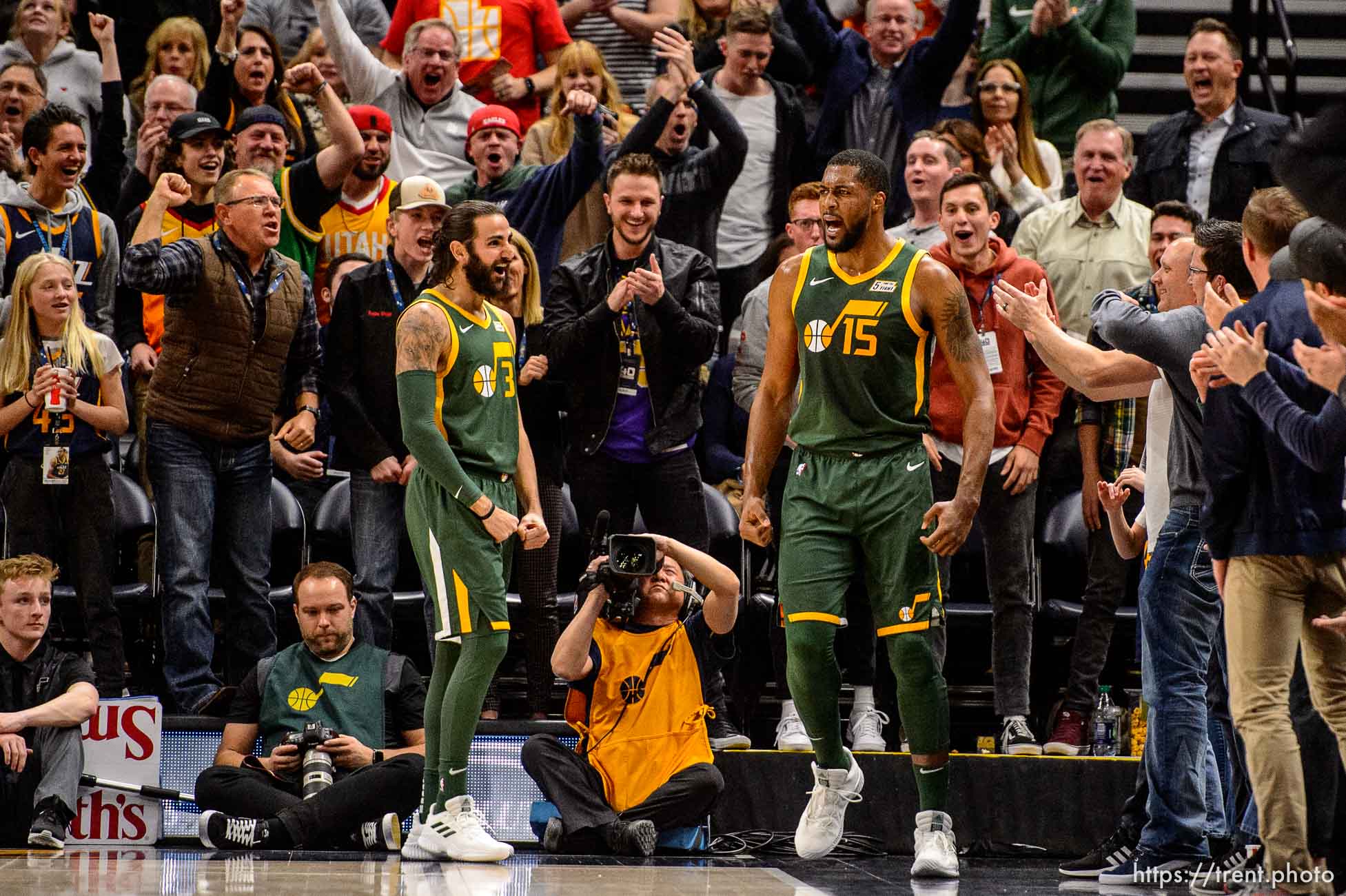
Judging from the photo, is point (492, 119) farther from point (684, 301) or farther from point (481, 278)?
point (481, 278)

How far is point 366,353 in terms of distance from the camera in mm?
7820

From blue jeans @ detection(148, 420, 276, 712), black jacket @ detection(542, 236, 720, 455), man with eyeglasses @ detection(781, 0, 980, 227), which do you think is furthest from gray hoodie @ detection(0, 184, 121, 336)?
man with eyeglasses @ detection(781, 0, 980, 227)

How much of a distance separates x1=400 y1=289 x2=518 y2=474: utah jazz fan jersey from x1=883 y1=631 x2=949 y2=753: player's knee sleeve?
167 centimetres

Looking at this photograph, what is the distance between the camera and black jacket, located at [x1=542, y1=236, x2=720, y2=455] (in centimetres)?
759

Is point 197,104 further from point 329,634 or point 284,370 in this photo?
point 329,634

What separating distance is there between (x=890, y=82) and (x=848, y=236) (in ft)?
13.6

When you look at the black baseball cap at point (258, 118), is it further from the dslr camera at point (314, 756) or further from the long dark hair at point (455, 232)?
the dslr camera at point (314, 756)

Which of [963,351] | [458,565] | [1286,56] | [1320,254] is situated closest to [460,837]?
[458,565]

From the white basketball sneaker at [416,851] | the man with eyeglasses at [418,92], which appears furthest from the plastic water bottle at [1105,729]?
the man with eyeglasses at [418,92]

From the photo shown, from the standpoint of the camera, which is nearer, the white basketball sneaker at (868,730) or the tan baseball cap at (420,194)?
the white basketball sneaker at (868,730)

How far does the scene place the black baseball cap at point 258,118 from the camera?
8.59 meters

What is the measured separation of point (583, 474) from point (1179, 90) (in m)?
6.28

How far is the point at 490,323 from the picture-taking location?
21.0 ft

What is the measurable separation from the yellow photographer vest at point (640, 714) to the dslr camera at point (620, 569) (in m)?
0.15
